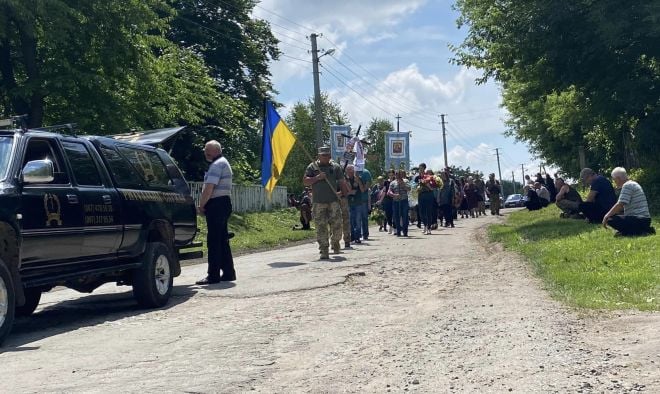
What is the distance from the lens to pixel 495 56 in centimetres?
2138

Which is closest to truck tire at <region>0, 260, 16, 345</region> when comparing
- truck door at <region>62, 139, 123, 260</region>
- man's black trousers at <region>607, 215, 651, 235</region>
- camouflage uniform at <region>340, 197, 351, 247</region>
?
truck door at <region>62, 139, 123, 260</region>

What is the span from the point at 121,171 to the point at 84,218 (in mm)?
1308

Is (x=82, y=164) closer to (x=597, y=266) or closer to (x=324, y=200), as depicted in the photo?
(x=324, y=200)

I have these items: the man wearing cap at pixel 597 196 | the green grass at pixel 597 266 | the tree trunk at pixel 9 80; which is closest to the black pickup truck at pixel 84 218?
the green grass at pixel 597 266

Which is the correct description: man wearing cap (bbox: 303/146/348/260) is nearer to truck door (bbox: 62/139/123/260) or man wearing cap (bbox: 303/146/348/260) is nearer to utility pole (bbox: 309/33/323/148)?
truck door (bbox: 62/139/123/260)

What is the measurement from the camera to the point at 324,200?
13.6 metres

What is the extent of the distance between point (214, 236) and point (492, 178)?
23.5 metres

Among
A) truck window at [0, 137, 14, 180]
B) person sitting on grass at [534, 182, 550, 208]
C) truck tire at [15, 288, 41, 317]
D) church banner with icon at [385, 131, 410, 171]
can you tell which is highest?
church banner with icon at [385, 131, 410, 171]

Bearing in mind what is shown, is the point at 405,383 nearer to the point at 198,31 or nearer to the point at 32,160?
the point at 32,160

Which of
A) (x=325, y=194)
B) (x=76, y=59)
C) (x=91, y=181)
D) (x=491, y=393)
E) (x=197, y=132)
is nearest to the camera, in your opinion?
(x=491, y=393)

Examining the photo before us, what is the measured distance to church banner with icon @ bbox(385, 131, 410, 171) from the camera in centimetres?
3938

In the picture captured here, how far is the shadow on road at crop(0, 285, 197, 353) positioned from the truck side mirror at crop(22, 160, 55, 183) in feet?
4.73

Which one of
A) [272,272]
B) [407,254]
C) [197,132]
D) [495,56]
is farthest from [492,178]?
[272,272]

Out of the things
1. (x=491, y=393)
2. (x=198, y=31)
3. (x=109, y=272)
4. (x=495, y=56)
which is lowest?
(x=491, y=393)
